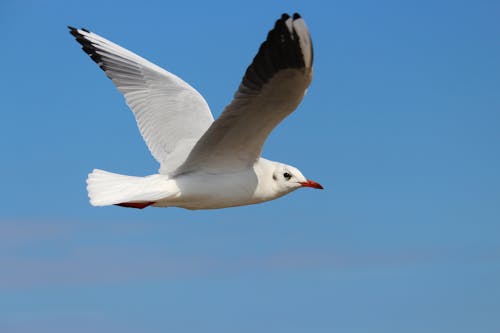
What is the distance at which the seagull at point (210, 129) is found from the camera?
22.8 ft

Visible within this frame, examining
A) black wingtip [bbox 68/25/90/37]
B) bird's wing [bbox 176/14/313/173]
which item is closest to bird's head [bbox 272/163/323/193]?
bird's wing [bbox 176/14/313/173]

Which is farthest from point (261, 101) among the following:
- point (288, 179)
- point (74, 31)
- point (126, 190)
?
point (74, 31)

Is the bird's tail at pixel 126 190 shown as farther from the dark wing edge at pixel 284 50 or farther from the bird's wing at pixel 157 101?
the dark wing edge at pixel 284 50

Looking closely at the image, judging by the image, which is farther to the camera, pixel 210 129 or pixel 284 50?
pixel 210 129

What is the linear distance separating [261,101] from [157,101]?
116 inches

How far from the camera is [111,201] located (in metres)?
7.82

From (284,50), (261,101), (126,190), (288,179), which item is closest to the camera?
(284,50)

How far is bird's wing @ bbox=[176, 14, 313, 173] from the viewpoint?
6.84 m

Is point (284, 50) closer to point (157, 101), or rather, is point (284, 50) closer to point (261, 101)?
point (261, 101)

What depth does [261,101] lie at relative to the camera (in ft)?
23.8

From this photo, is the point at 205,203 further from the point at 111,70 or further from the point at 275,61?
the point at 111,70

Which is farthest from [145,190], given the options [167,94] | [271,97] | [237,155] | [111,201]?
[167,94]

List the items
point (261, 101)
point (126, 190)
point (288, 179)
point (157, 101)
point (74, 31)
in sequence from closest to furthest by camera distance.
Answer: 1. point (261, 101)
2. point (126, 190)
3. point (288, 179)
4. point (157, 101)
5. point (74, 31)

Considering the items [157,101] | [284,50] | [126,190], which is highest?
[157,101]
